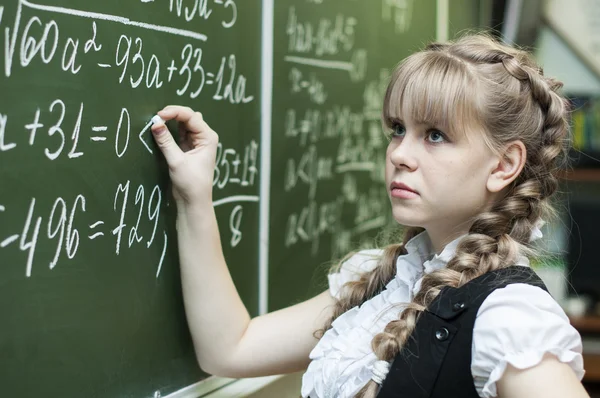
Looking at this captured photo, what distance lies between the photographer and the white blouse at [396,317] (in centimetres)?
120

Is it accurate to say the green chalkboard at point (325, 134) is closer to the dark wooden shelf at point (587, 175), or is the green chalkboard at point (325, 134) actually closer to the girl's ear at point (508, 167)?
the girl's ear at point (508, 167)

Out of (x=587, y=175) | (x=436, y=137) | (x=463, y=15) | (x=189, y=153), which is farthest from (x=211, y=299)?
(x=587, y=175)

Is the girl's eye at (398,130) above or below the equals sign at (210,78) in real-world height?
below

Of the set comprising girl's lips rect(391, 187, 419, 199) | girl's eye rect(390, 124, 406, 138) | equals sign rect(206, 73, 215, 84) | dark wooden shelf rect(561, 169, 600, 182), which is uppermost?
equals sign rect(206, 73, 215, 84)

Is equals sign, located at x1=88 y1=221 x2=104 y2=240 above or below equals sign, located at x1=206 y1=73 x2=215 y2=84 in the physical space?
below

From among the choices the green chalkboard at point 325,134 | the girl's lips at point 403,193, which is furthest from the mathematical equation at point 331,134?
the girl's lips at point 403,193

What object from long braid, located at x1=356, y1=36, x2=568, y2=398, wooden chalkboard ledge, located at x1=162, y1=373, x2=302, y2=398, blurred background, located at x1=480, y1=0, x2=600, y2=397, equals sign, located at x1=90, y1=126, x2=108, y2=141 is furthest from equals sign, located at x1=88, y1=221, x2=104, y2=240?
blurred background, located at x1=480, y1=0, x2=600, y2=397

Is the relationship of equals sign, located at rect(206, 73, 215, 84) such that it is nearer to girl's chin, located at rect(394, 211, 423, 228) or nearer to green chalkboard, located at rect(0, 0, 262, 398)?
green chalkboard, located at rect(0, 0, 262, 398)

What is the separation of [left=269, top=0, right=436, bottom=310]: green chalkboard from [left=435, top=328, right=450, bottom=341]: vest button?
59cm

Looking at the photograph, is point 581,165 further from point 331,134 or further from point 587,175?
point 331,134

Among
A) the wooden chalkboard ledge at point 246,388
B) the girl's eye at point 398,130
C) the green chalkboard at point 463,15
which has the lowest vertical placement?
the wooden chalkboard ledge at point 246,388

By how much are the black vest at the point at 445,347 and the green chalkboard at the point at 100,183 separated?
17.3 inches

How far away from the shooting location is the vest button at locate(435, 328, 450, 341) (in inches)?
50.5

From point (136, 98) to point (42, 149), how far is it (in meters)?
0.23
